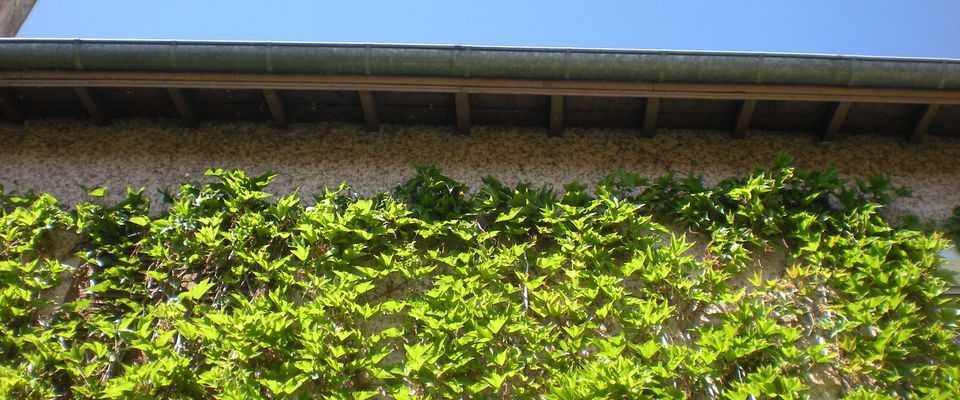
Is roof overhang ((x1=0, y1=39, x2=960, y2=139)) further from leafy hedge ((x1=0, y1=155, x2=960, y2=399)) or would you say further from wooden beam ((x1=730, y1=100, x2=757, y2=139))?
leafy hedge ((x1=0, y1=155, x2=960, y2=399))

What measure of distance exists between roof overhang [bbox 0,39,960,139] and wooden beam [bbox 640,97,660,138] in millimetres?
10

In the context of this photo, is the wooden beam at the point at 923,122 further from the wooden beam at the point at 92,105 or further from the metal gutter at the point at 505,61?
the wooden beam at the point at 92,105

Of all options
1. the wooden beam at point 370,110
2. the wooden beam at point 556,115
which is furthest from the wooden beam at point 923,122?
the wooden beam at point 370,110

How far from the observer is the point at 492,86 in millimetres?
4309

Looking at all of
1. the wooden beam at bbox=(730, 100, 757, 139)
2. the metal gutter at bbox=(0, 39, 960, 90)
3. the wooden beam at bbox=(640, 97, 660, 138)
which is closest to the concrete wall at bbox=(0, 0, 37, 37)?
the metal gutter at bbox=(0, 39, 960, 90)

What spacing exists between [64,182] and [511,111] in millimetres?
2923

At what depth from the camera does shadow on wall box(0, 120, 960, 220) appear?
14.8 ft

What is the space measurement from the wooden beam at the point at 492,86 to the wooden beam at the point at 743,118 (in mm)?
208

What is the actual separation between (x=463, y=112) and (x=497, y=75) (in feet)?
1.54

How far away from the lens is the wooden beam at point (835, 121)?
14.7 feet

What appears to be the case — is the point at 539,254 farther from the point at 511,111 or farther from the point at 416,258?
the point at 511,111

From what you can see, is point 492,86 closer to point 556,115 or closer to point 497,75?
point 497,75

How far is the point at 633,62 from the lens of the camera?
13.7ft

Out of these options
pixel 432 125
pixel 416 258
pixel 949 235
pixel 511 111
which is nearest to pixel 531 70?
pixel 511 111
